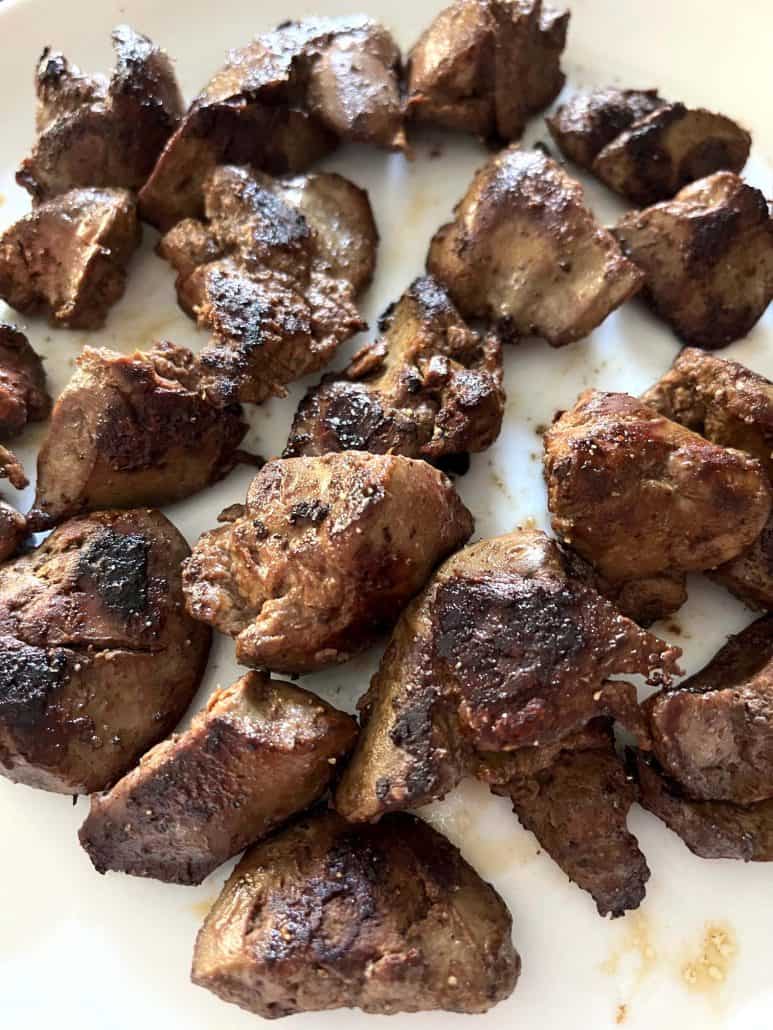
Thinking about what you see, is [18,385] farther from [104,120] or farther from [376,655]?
[376,655]

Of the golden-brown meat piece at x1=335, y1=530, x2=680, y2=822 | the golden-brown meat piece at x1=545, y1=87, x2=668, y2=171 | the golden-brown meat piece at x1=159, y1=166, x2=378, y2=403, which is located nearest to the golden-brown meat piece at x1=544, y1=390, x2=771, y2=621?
the golden-brown meat piece at x1=335, y1=530, x2=680, y2=822

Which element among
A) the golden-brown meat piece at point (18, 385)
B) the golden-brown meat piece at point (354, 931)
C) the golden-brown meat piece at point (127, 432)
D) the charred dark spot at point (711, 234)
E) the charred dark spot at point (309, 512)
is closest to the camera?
the golden-brown meat piece at point (354, 931)

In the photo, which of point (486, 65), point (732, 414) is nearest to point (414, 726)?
point (732, 414)

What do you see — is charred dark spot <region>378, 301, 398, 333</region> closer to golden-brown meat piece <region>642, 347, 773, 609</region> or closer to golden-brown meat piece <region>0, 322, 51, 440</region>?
golden-brown meat piece <region>642, 347, 773, 609</region>

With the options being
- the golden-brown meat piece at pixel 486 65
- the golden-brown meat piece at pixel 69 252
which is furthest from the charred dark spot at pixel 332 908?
the golden-brown meat piece at pixel 486 65

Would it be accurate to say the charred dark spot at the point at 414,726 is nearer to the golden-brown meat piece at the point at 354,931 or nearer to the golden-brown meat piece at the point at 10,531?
the golden-brown meat piece at the point at 354,931

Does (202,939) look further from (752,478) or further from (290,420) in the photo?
(752,478)
